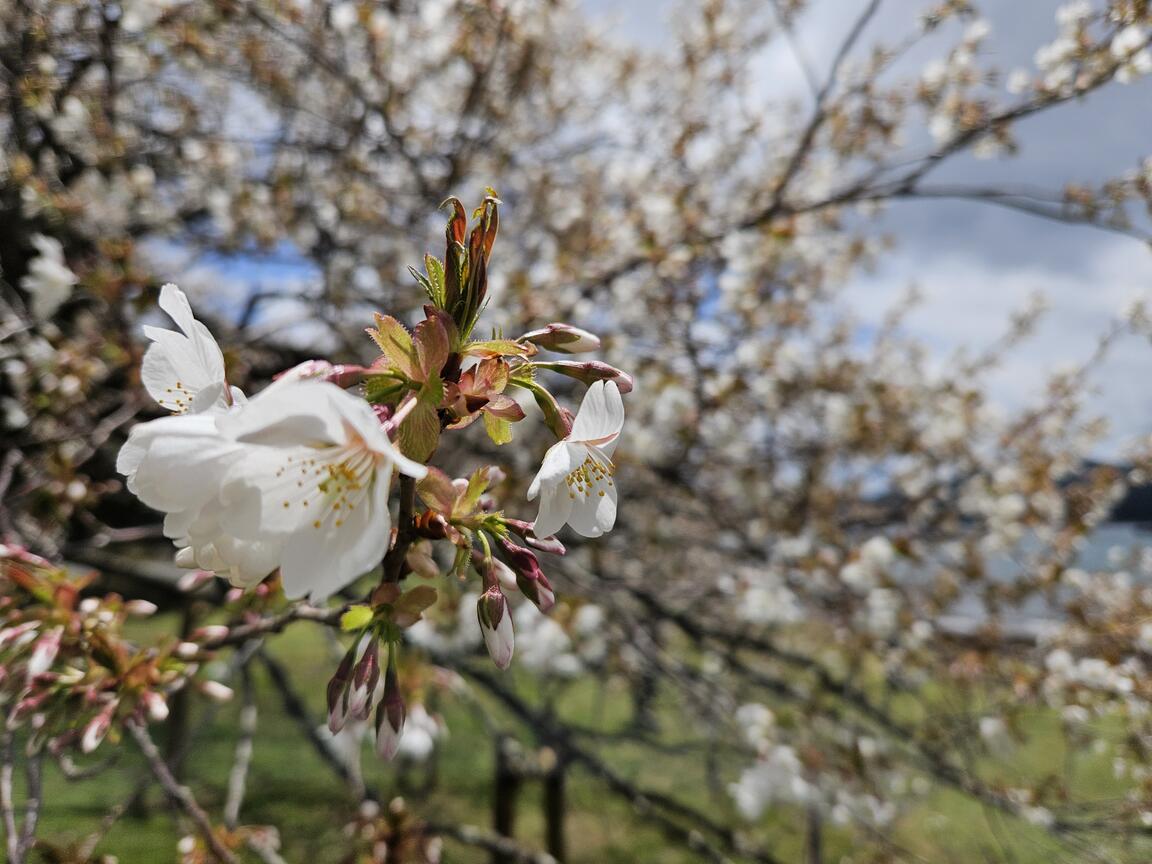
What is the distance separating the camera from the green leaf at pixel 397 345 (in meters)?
0.58

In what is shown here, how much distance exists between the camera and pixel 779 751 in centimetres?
260

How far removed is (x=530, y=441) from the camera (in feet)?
11.6

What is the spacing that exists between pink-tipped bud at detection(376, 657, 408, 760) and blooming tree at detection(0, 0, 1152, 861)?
0.01 metres

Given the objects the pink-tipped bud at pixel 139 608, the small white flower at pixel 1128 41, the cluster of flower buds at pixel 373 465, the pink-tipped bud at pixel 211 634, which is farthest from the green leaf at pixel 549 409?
the small white flower at pixel 1128 41

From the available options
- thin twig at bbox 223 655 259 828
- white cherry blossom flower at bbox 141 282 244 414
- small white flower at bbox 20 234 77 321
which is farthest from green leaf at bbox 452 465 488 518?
small white flower at bbox 20 234 77 321

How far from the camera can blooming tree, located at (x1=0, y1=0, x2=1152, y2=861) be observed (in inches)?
24.2

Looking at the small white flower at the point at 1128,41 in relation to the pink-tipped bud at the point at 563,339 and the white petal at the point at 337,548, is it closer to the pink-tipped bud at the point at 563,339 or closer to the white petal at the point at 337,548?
the pink-tipped bud at the point at 563,339

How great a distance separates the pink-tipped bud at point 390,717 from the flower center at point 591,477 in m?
0.26

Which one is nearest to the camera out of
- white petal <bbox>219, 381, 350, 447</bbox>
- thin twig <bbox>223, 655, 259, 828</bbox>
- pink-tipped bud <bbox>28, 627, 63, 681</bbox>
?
white petal <bbox>219, 381, 350, 447</bbox>

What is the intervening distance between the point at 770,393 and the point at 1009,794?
7.90 feet

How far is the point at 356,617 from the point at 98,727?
0.51m

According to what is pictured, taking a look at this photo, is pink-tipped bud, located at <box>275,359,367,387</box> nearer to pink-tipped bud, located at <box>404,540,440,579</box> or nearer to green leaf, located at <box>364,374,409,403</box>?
green leaf, located at <box>364,374,409,403</box>

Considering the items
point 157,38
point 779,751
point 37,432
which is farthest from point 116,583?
point 779,751

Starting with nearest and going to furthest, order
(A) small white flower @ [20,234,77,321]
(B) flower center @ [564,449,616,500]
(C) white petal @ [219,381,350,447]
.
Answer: (C) white petal @ [219,381,350,447] < (B) flower center @ [564,449,616,500] < (A) small white flower @ [20,234,77,321]
